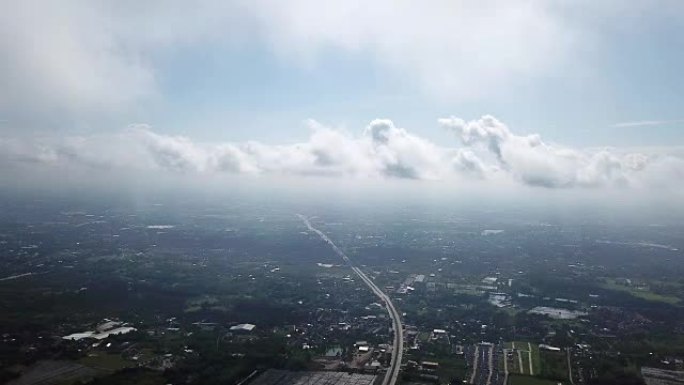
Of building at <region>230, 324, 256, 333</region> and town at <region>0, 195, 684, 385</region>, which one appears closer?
town at <region>0, 195, 684, 385</region>

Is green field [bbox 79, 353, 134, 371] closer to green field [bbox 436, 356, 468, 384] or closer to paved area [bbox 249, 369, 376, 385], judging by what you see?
paved area [bbox 249, 369, 376, 385]

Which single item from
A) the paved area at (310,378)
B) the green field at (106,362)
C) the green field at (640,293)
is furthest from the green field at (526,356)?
the green field at (106,362)

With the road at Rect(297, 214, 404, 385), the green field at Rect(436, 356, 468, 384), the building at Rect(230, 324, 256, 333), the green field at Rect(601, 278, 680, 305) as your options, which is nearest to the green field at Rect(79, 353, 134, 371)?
the building at Rect(230, 324, 256, 333)

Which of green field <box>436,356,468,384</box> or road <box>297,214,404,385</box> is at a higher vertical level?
road <box>297,214,404,385</box>

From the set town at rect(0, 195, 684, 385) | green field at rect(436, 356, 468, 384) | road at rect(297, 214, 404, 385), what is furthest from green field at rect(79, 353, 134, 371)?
green field at rect(436, 356, 468, 384)

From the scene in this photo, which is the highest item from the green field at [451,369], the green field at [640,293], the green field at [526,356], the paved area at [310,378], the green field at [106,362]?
the green field at [640,293]

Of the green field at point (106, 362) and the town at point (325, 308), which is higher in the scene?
the town at point (325, 308)

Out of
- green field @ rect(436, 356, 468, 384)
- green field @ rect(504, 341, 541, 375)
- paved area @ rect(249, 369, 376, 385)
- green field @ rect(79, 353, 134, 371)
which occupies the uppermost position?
green field @ rect(504, 341, 541, 375)

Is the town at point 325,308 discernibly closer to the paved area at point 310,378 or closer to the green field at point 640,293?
the paved area at point 310,378

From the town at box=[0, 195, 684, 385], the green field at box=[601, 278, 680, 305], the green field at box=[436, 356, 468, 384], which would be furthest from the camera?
the green field at box=[601, 278, 680, 305]

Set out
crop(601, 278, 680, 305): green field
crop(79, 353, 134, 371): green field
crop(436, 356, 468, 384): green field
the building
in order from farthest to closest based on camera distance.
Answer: crop(601, 278, 680, 305): green field
the building
crop(79, 353, 134, 371): green field
crop(436, 356, 468, 384): green field

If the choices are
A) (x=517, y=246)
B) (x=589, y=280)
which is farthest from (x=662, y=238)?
(x=589, y=280)
